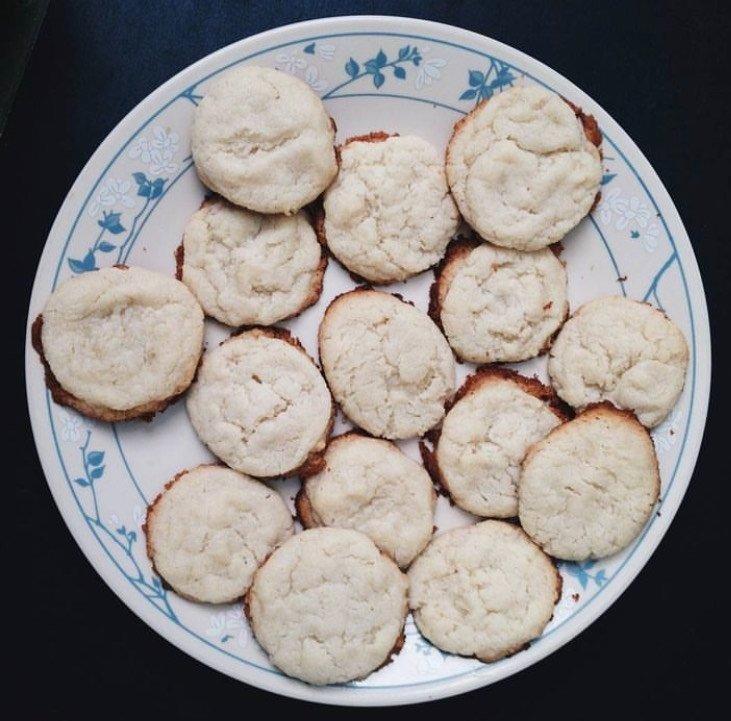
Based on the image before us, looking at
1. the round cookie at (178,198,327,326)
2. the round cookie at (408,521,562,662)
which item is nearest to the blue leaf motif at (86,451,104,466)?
the round cookie at (178,198,327,326)

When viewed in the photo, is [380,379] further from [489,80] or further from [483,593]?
[489,80]

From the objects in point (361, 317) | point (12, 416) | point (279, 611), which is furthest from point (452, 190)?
point (12, 416)

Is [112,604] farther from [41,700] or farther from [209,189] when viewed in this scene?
[209,189]

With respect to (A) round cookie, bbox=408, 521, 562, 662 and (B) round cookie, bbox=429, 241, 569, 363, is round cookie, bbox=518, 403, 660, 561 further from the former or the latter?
(B) round cookie, bbox=429, 241, 569, 363

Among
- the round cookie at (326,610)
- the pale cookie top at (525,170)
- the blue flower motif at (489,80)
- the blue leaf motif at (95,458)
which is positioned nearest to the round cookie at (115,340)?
the blue leaf motif at (95,458)

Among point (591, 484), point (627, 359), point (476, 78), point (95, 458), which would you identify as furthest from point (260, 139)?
point (591, 484)

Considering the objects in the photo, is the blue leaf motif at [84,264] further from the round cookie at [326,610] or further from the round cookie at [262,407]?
the round cookie at [326,610]
